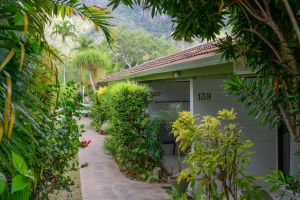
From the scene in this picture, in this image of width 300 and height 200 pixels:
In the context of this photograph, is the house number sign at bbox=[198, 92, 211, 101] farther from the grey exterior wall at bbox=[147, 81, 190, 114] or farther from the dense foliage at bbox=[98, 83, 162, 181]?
the grey exterior wall at bbox=[147, 81, 190, 114]

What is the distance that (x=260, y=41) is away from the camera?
12.1ft

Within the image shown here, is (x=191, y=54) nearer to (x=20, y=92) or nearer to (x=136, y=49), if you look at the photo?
(x=20, y=92)

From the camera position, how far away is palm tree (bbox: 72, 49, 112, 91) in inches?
1151

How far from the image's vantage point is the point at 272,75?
348 centimetres

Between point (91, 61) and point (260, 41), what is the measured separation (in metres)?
26.6

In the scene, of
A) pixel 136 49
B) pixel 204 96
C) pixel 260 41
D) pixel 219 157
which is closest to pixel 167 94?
pixel 204 96

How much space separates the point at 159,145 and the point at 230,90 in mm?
6038

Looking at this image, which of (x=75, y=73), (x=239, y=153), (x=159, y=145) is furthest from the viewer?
(x=75, y=73)

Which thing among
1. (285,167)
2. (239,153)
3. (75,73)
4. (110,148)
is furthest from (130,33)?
(239,153)

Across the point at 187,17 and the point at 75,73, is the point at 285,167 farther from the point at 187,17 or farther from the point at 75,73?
the point at 75,73

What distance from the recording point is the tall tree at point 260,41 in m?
3.22

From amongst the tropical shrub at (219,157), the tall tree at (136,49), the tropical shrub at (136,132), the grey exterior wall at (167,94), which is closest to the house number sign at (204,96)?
the tropical shrub at (136,132)

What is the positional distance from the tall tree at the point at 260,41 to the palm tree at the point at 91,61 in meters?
25.4

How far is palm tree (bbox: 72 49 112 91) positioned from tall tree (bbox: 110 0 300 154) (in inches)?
1000
